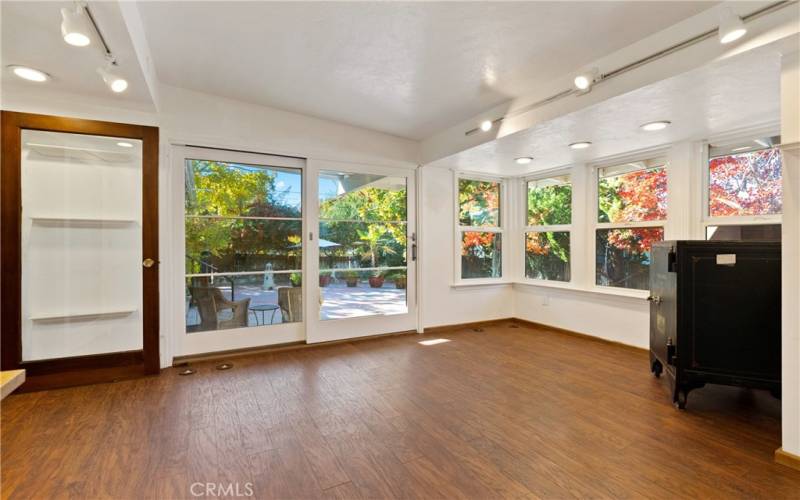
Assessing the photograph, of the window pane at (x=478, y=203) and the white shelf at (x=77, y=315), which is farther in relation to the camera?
the window pane at (x=478, y=203)

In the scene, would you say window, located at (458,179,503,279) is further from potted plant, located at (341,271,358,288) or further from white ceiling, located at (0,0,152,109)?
white ceiling, located at (0,0,152,109)

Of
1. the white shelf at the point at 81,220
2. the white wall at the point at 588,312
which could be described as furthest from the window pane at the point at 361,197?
the white wall at the point at 588,312

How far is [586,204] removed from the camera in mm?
4551

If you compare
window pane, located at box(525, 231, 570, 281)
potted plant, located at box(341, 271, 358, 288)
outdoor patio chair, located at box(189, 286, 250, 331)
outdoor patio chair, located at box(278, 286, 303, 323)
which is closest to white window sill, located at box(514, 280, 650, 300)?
→ window pane, located at box(525, 231, 570, 281)

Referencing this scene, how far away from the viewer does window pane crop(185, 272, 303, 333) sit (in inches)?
145

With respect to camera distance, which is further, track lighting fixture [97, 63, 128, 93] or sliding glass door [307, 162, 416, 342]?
sliding glass door [307, 162, 416, 342]

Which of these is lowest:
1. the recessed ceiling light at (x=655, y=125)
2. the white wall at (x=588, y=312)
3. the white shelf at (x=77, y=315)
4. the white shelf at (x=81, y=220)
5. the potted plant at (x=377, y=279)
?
the white wall at (x=588, y=312)

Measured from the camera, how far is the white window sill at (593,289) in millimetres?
4000

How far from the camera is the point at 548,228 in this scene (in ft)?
16.6

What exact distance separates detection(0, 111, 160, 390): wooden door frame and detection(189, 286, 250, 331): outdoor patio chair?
1.48 feet

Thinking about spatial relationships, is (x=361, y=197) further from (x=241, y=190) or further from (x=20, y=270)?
(x=20, y=270)

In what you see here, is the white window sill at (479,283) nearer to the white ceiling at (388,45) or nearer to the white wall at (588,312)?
the white wall at (588,312)

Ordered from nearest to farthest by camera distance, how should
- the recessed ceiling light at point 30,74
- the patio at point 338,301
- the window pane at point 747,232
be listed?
1. the recessed ceiling light at point 30,74
2. the window pane at point 747,232
3. the patio at point 338,301

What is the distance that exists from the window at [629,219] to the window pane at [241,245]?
357 cm
